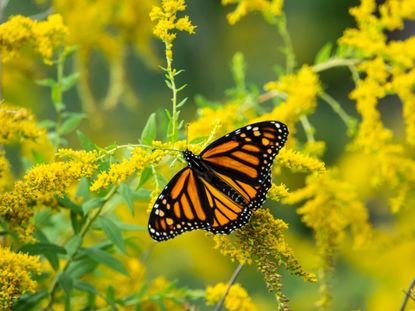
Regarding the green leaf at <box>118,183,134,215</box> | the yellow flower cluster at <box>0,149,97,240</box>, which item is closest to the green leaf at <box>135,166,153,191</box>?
the green leaf at <box>118,183,134,215</box>

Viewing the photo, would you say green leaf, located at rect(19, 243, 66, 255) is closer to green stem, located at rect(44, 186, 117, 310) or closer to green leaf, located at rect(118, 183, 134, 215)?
green stem, located at rect(44, 186, 117, 310)

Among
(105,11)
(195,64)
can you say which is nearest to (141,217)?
(105,11)

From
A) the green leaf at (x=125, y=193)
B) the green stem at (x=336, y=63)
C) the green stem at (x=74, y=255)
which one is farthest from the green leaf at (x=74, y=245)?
the green stem at (x=336, y=63)

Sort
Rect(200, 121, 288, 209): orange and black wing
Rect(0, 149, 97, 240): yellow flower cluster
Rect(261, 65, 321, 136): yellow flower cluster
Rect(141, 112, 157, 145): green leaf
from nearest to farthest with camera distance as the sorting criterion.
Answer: Rect(0, 149, 97, 240): yellow flower cluster
Rect(200, 121, 288, 209): orange and black wing
Rect(141, 112, 157, 145): green leaf
Rect(261, 65, 321, 136): yellow flower cluster

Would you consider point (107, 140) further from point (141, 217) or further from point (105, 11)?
point (105, 11)

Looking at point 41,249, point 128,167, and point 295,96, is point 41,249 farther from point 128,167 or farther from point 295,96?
point 295,96

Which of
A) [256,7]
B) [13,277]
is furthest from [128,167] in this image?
[256,7]

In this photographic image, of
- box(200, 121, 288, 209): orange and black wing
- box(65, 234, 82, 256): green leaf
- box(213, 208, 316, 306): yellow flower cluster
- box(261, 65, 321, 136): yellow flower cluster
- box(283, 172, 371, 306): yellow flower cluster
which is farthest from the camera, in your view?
box(261, 65, 321, 136): yellow flower cluster
